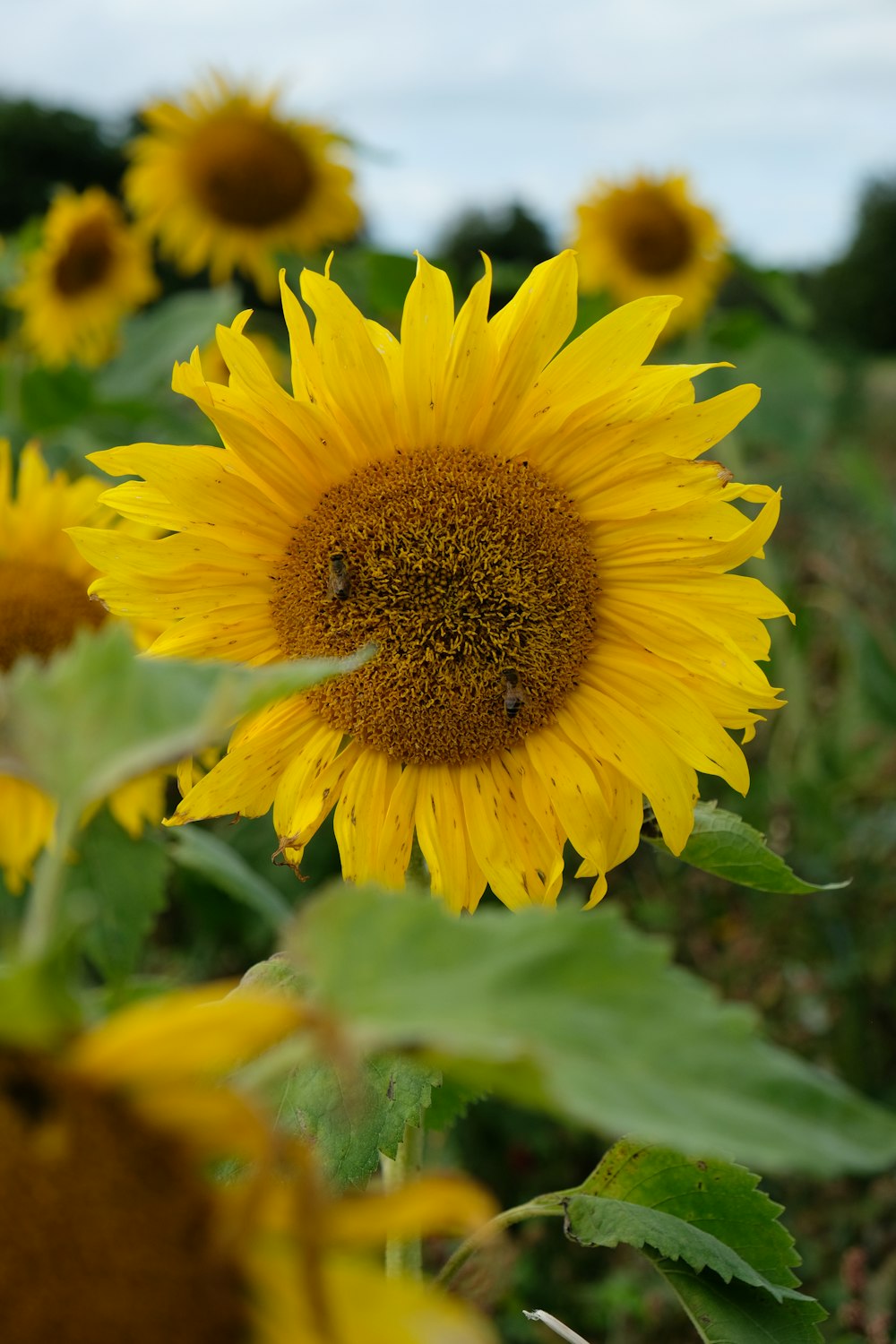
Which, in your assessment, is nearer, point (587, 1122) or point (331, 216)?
point (587, 1122)

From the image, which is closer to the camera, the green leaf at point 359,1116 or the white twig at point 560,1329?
the white twig at point 560,1329

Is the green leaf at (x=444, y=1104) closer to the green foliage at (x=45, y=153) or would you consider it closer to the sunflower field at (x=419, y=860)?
the sunflower field at (x=419, y=860)

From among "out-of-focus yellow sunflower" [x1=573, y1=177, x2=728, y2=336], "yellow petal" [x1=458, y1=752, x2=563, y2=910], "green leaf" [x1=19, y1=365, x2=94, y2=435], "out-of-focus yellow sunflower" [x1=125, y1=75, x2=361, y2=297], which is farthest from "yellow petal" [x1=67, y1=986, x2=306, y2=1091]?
"out-of-focus yellow sunflower" [x1=573, y1=177, x2=728, y2=336]

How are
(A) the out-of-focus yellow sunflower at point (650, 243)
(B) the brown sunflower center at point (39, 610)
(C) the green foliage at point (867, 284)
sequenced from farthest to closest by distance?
(C) the green foliage at point (867, 284)
(A) the out-of-focus yellow sunflower at point (650, 243)
(B) the brown sunflower center at point (39, 610)

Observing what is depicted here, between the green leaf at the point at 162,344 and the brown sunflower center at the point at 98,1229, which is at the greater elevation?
the brown sunflower center at the point at 98,1229

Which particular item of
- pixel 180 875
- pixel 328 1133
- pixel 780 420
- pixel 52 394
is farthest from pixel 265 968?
pixel 780 420

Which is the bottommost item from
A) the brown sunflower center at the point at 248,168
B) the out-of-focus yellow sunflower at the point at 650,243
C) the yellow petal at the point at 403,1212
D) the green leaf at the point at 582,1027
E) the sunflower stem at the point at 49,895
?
the out-of-focus yellow sunflower at the point at 650,243

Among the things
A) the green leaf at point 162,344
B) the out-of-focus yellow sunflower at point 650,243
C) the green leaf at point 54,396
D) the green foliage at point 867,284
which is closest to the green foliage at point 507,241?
the green foliage at point 867,284

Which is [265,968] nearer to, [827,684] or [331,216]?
[331,216]

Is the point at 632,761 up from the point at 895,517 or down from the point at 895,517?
up
